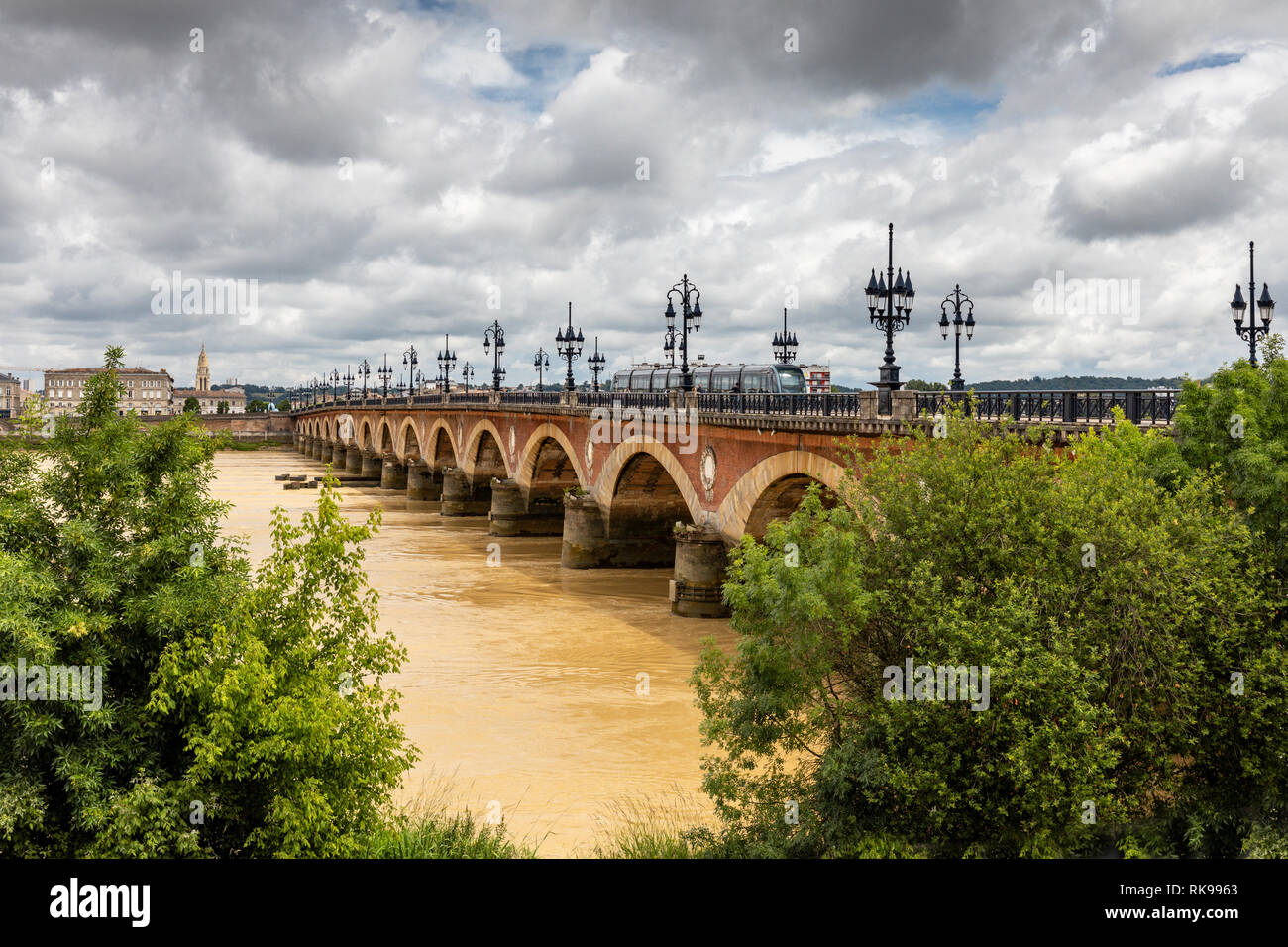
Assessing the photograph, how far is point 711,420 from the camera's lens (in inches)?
1136

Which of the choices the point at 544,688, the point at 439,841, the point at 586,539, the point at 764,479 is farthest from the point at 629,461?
the point at 439,841

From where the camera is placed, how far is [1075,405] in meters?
15.6

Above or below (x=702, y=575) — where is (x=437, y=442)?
above

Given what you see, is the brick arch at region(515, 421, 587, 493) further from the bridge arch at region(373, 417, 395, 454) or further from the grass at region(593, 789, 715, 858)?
the bridge arch at region(373, 417, 395, 454)

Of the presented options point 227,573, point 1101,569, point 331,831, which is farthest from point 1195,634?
point 227,573

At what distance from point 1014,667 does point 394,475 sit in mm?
68742

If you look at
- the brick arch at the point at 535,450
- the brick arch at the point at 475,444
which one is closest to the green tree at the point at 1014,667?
the brick arch at the point at 535,450

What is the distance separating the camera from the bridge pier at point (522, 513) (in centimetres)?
4647

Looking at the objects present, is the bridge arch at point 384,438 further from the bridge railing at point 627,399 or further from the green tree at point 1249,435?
the green tree at point 1249,435

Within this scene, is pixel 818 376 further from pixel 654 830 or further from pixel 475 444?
pixel 654 830

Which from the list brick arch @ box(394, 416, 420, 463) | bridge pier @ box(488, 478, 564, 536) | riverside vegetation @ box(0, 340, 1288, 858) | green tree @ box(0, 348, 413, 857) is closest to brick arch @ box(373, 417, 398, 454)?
brick arch @ box(394, 416, 420, 463)
